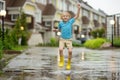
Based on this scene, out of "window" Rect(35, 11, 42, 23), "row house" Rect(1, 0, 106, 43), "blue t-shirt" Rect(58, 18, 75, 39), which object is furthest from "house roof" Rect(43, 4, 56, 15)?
"blue t-shirt" Rect(58, 18, 75, 39)

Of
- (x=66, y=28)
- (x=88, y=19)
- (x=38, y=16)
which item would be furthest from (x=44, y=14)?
(x=66, y=28)

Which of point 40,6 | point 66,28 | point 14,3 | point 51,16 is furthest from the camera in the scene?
point 51,16

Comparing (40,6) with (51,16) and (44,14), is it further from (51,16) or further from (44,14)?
(51,16)

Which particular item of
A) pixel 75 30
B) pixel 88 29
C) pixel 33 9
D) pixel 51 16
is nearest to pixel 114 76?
pixel 33 9

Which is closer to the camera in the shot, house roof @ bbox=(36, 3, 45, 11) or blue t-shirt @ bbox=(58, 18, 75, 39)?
blue t-shirt @ bbox=(58, 18, 75, 39)

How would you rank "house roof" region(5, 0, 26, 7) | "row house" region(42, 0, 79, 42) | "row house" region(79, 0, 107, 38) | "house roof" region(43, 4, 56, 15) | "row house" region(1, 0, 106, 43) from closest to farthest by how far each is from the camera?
1. "house roof" region(5, 0, 26, 7)
2. "row house" region(1, 0, 106, 43)
3. "row house" region(42, 0, 79, 42)
4. "house roof" region(43, 4, 56, 15)
5. "row house" region(79, 0, 107, 38)

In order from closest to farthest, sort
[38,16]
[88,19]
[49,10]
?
1. [38,16]
2. [49,10]
3. [88,19]

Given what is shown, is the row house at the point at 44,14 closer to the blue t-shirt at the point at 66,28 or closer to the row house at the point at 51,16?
the row house at the point at 51,16

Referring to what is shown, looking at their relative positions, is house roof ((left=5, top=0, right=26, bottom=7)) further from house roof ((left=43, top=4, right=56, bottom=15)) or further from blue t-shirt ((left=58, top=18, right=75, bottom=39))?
blue t-shirt ((left=58, top=18, right=75, bottom=39))

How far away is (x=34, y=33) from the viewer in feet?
189

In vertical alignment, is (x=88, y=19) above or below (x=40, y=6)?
below

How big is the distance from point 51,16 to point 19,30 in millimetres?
24342

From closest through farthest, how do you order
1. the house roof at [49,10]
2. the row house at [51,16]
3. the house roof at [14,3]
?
the house roof at [14,3] → the row house at [51,16] → the house roof at [49,10]

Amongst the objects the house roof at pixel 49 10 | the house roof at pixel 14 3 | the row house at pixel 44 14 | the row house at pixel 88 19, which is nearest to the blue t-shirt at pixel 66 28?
the row house at pixel 44 14
